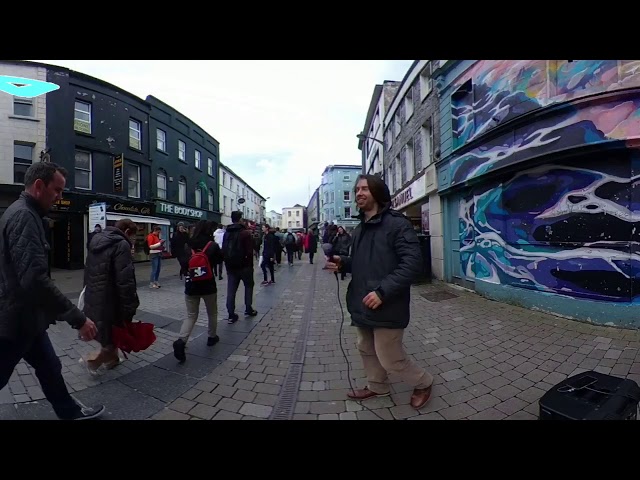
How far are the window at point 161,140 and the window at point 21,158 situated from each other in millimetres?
6891

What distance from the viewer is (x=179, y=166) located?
20484 millimetres

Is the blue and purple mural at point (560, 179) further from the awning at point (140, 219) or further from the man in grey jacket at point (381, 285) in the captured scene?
the awning at point (140, 219)

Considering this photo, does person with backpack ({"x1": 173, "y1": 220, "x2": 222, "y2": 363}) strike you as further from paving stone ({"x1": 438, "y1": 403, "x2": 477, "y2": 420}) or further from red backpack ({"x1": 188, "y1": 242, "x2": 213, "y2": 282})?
paving stone ({"x1": 438, "y1": 403, "x2": 477, "y2": 420})

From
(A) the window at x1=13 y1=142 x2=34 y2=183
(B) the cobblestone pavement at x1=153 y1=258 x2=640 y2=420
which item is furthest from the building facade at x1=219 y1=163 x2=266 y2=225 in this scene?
(B) the cobblestone pavement at x1=153 y1=258 x2=640 y2=420

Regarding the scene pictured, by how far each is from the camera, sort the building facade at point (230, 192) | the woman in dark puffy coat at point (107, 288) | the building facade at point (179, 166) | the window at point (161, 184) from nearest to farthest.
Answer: the woman in dark puffy coat at point (107, 288) < the building facade at point (179, 166) < the window at point (161, 184) < the building facade at point (230, 192)

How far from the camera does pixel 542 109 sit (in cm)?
523

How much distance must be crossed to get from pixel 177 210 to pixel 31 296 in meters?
20.0

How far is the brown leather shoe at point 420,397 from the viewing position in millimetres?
2426

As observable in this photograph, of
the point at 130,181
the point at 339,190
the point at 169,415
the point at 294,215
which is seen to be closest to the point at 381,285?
the point at 169,415

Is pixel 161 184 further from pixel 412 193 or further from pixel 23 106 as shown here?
pixel 412 193

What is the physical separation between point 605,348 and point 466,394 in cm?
261

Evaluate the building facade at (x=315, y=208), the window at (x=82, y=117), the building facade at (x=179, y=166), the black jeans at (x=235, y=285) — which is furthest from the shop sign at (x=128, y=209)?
the building facade at (x=315, y=208)
